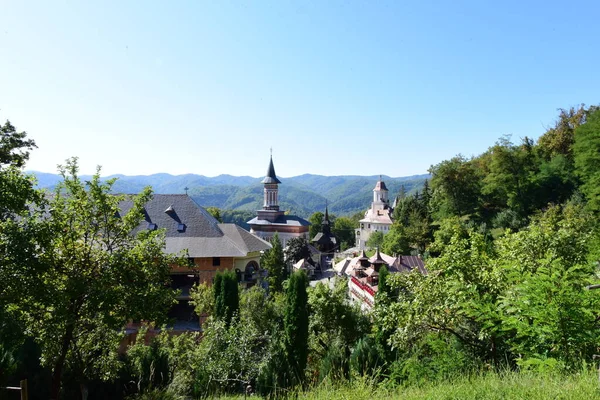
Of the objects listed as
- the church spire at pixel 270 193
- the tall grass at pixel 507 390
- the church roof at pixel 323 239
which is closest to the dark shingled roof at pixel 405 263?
the tall grass at pixel 507 390

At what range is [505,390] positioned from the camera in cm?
439


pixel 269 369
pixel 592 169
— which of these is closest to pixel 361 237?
pixel 592 169

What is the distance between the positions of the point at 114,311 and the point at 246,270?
17615 mm

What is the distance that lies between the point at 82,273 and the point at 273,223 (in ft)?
201

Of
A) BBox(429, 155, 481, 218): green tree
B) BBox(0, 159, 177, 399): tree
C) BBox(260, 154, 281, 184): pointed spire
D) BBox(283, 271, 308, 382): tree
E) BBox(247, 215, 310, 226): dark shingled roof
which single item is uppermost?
BBox(260, 154, 281, 184): pointed spire

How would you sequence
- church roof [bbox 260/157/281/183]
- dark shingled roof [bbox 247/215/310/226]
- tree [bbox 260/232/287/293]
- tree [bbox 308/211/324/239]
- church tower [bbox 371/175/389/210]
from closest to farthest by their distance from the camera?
1. tree [bbox 260/232/287/293]
2. dark shingled roof [bbox 247/215/310/226]
3. church roof [bbox 260/157/281/183]
4. church tower [bbox 371/175/389/210]
5. tree [bbox 308/211/324/239]

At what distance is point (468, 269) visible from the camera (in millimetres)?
9148

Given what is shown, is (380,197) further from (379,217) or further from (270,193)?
(270,193)

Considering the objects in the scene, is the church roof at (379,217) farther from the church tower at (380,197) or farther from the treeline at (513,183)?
the treeline at (513,183)

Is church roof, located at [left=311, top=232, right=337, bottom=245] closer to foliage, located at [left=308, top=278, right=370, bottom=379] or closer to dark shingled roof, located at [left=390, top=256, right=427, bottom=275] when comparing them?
dark shingled roof, located at [left=390, top=256, right=427, bottom=275]

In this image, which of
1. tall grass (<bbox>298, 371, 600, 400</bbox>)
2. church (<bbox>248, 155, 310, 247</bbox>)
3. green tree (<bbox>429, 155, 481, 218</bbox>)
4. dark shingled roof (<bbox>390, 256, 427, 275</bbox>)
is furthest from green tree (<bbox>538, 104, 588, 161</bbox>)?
tall grass (<bbox>298, 371, 600, 400</bbox>)

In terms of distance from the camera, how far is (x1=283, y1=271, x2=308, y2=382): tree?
14.2 m

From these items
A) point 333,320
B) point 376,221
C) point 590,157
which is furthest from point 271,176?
point 333,320

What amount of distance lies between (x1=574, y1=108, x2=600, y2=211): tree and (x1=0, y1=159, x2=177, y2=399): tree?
111ft
